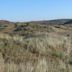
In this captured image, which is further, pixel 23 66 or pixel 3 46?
pixel 3 46

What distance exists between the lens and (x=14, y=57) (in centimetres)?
1042

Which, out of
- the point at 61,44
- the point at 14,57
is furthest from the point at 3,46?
the point at 61,44

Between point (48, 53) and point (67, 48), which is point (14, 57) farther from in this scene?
point (67, 48)

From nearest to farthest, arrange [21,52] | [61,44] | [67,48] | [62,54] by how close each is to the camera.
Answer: [21,52], [62,54], [67,48], [61,44]

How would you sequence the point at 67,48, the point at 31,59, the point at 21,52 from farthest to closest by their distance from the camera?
the point at 67,48, the point at 21,52, the point at 31,59

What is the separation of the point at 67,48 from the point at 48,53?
210 centimetres

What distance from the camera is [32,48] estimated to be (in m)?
13.0

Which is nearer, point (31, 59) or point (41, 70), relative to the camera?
point (41, 70)

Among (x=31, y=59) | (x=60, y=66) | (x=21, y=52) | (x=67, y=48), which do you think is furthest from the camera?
(x=67, y=48)

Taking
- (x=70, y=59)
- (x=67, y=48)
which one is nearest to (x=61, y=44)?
(x=67, y=48)

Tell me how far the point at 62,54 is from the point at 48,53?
637 mm

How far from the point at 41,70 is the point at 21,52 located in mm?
3156

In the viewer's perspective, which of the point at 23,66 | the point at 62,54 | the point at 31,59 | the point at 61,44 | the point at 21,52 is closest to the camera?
the point at 23,66

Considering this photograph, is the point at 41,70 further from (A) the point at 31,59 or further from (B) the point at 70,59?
(B) the point at 70,59
